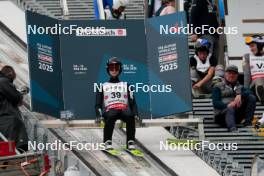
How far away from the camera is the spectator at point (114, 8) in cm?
2862

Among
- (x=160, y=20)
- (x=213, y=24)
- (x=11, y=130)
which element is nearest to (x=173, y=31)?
(x=160, y=20)

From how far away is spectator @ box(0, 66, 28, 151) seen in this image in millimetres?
23641

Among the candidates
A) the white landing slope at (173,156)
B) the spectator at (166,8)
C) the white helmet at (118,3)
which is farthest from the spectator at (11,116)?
the spectator at (166,8)

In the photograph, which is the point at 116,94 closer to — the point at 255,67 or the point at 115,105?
the point at 115,105

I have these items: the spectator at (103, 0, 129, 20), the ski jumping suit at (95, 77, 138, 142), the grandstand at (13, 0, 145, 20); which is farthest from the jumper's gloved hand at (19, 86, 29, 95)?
the grandstand at (13, 0, 145, 20)

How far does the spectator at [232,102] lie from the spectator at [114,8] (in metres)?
2.93

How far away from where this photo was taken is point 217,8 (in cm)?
2972

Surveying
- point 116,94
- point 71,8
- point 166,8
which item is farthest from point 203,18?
point 116,94

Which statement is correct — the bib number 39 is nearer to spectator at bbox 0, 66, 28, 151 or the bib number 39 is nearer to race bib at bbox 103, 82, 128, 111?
race bib at bbox 103, 82, 128, 111

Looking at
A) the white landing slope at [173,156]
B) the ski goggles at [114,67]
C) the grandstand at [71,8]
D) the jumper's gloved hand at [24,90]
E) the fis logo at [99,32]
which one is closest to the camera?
the white landing slope at [173,156]

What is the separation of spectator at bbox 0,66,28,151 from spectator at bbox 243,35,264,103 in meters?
4.85

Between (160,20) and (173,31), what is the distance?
0.32m

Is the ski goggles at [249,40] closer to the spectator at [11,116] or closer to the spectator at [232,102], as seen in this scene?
the spectator at [232,102]

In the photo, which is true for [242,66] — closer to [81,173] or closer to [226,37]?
[226,37]
